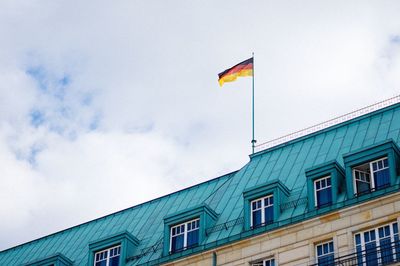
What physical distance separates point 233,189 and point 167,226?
471cm

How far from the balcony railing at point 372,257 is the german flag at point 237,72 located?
18528 mm

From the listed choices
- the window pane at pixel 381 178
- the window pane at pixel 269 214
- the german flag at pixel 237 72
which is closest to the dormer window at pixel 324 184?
the window pane at pixel 381 178

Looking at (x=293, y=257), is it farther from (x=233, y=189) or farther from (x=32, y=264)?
(x=32, y=264)

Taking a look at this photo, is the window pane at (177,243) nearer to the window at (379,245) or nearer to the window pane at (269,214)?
the window pane at (269,214)

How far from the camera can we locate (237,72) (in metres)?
57.7

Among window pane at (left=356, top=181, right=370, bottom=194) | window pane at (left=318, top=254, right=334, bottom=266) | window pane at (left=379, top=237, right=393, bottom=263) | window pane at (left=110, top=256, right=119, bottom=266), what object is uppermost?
window pane at (left=110, top=256, right=119, bottom=266)

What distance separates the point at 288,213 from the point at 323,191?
6.34ft

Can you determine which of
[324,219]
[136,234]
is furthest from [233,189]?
[324,219]

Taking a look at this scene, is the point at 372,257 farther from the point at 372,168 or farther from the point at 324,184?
the point at 324,184

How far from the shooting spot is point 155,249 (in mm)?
49750

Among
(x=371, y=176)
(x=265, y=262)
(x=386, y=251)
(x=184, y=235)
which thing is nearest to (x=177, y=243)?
(x=184, y=235)

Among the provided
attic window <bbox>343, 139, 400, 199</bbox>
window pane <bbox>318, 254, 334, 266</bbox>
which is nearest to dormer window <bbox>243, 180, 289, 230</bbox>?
window pane <bbox>318, 254, 334, 266</bbox>

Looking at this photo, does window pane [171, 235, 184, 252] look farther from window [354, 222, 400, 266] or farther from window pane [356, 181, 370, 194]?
window [354, 222, 400, 266]

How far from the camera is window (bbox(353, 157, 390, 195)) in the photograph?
4212 centimetres
